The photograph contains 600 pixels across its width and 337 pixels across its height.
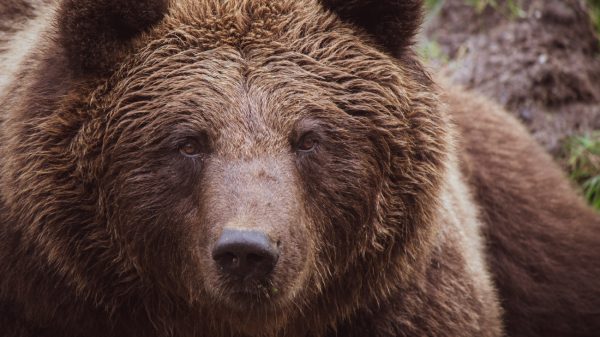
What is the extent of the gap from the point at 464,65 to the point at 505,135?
164 centimetres

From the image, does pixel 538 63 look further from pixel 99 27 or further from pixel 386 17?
pixel 99 27

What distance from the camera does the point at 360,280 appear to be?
5457 millimetres

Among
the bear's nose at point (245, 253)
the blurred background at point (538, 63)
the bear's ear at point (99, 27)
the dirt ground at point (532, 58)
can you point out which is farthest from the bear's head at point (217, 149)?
the dirt ground at point (532, 58)

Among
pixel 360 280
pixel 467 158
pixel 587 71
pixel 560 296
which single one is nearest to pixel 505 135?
pixel 467 158

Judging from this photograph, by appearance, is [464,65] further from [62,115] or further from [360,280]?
[62,115]

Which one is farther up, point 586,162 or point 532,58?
point 532,58

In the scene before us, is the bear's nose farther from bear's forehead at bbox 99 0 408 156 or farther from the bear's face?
bear's forehead at bbox 99 0 408 156

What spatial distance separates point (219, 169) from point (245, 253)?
1.88ft

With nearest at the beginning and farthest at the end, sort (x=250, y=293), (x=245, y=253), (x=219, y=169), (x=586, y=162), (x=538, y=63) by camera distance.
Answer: (x=245, y=253) → (x=250, y=293) → (x=219, y=169) → (x=586, y=162) → (x=538, y=63)

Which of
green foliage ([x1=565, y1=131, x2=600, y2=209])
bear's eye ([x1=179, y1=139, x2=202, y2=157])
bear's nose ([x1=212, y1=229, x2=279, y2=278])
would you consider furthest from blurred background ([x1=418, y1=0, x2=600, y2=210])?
bear's nose ([x1=212, y1=229, x2=279, y2=278])

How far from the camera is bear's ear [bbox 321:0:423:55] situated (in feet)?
17.4

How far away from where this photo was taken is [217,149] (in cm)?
488

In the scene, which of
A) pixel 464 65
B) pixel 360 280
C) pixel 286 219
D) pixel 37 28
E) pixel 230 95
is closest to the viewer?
pixel 286 219

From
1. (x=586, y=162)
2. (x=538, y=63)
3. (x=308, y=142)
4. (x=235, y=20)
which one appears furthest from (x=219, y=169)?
(x=538, y=63)
